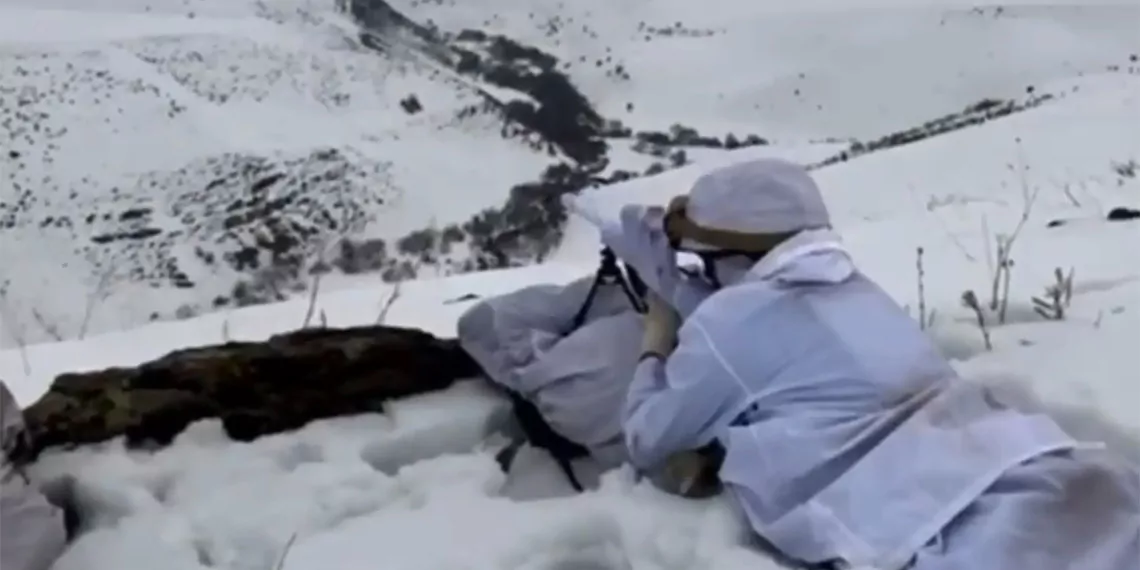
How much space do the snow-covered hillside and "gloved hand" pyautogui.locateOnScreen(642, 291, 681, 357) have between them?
78.3 inches

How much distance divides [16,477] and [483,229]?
2.52m

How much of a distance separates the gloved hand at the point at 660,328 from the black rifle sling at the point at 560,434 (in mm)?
170

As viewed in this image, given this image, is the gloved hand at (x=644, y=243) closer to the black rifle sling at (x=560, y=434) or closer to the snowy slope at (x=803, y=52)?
the black rifle sling at (x=560, y=434)

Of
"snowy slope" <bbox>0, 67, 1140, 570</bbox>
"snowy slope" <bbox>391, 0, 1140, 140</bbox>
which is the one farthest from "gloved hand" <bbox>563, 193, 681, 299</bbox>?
"snowy slope" <bbox>391, 0, 1140, 140</bbox>

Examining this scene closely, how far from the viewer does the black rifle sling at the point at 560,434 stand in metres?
2.79

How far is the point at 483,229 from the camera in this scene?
189 inches

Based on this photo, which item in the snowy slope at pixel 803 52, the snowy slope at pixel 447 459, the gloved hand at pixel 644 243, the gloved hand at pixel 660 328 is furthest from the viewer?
the snowy slope at pixel 803 52

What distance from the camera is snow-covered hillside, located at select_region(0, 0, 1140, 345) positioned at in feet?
14.7

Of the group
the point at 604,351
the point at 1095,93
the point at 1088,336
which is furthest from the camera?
the point at 1095,93

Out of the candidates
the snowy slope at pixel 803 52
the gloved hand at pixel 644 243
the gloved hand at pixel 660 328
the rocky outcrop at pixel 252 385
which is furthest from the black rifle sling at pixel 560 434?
the snowy slope at pixel 803 52

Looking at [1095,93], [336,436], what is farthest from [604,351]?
[1095,93]

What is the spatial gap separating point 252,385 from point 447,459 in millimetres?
473

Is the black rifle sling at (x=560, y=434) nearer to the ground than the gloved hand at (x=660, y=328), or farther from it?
nearer to the ground

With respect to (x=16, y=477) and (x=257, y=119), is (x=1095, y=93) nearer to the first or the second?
(x=257, y=119)
